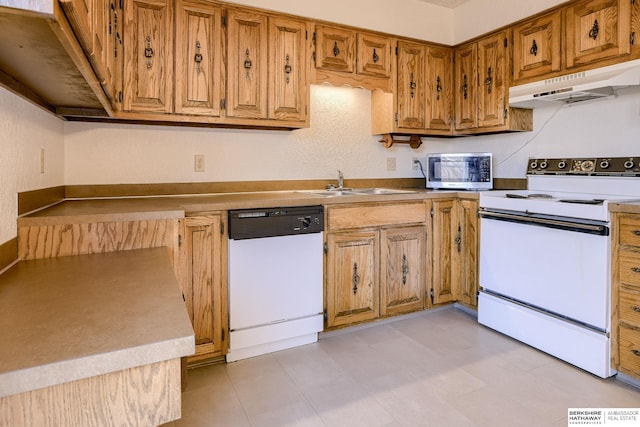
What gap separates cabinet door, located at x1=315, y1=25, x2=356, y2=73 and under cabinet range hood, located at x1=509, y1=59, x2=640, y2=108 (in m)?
1.20

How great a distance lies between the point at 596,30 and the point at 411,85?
122 centimetres

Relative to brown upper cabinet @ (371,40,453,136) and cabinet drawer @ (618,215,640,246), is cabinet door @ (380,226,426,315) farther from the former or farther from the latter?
cabinet drawer @ (618,215,640,246)

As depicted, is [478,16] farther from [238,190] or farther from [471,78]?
[238,190]

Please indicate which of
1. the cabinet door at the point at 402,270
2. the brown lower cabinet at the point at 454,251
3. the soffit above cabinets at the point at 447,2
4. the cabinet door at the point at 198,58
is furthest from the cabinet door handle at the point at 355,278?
the soffit above cabinets at the point at 447,2

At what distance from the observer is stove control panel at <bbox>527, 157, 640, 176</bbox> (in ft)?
7.75

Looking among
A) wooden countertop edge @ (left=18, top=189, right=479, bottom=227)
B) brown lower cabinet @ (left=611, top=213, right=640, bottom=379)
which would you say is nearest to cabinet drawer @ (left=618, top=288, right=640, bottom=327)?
brown lower cabinet @ (left=611, top=213, right=640, bottom=379)

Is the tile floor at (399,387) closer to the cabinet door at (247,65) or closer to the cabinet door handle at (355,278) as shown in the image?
the cabinet door handle at (355,278)

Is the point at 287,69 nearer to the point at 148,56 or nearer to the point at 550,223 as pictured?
the point at 148,56

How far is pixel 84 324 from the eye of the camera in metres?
0.70

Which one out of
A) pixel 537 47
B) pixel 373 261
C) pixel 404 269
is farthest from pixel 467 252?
pixel 537 47

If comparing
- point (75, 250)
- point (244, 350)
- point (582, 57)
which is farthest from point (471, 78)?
point (75, 250)

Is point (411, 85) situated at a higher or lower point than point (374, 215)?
higher

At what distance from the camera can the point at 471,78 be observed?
10.4 ft

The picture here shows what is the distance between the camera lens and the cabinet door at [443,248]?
2.89 m
